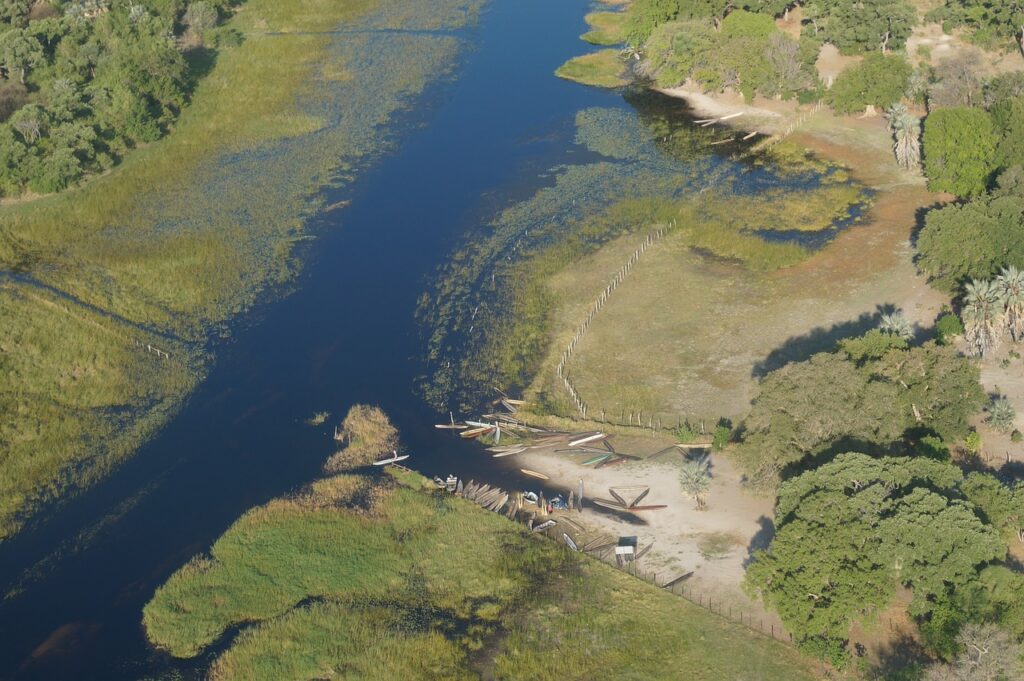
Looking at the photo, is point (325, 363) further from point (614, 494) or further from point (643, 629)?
point (643, 629)

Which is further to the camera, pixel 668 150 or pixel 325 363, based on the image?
pixel 668 150

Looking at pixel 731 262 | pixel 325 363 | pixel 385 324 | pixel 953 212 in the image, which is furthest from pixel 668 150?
pixel 325 363

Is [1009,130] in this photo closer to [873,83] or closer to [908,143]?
[908,143]

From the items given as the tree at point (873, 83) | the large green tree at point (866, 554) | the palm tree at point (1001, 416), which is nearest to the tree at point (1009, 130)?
the tree at point (873, 83)

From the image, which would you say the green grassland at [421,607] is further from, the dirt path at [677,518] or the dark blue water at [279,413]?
the dark blue water at [279,413]

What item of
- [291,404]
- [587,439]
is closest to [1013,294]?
[587,439]

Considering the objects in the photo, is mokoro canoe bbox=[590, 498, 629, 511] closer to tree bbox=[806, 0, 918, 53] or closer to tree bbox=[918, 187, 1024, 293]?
tree bbox=[918, 187, 1024, 293]
